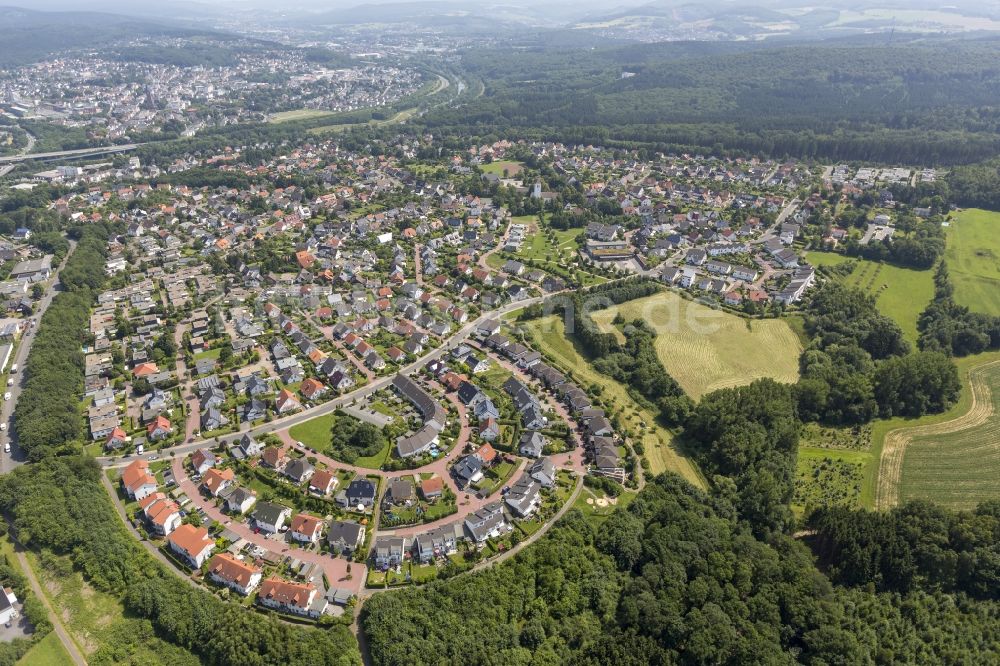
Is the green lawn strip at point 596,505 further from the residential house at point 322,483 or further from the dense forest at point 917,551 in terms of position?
the residential house at point 322,483

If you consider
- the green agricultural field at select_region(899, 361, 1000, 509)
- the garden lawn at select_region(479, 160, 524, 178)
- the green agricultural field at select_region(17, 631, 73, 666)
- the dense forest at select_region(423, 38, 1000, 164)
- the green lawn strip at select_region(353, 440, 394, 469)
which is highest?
the dense forest at select_region(423, 38, 1000, 164)

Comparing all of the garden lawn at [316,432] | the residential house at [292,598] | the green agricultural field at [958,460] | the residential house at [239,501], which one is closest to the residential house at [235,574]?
the residential house at [292,598]

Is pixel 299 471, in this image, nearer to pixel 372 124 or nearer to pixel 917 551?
pixel 917 551

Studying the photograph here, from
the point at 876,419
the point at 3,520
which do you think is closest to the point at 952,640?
the point at 876,419

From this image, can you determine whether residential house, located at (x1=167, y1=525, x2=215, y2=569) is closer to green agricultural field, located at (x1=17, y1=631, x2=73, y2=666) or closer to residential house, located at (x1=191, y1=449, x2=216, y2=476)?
residential house, located at (x1=191, y1=449, x2=216, y2=476)

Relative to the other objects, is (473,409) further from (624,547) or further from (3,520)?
(3,520)

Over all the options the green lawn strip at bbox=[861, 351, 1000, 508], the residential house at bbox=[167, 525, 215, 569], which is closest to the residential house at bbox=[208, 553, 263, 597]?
the residential house at bbox=[167, 525, 215, 569]

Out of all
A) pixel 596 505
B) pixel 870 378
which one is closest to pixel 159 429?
pixel 596 505
